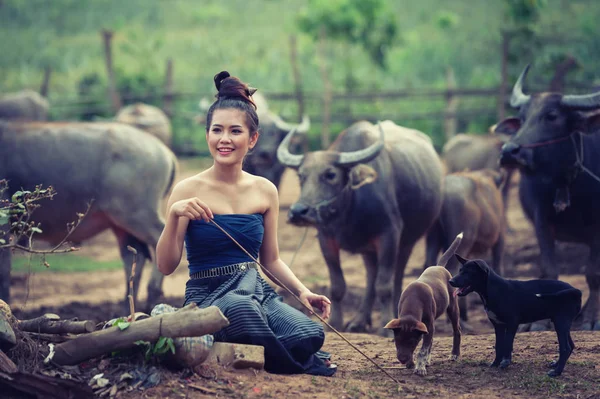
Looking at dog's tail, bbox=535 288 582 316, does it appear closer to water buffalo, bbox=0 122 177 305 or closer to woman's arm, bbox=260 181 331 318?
woman's arm, bbox=260 181 331 318

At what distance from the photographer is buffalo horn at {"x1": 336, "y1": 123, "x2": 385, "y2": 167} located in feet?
24.2

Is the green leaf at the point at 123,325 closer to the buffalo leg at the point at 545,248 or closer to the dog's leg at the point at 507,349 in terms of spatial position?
the dog's leg at the point at 507,349

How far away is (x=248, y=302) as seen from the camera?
14.3 feet

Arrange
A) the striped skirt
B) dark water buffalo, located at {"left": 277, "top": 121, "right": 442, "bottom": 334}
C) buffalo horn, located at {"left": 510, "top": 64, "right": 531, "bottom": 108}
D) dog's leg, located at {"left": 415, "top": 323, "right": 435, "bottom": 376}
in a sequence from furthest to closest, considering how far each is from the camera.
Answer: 1. buffalo horn, located at {"left": 510, "top": 64, "right": 531, "bottom": 108}
2. dark water buffalo, located at {"left": 277, "top": 121, "right": 442, "bottom": 334}
3. dog's leg, located at {"left": 415, "top": 323, "right": 435, "bottom": 376}
4. the striped skirt

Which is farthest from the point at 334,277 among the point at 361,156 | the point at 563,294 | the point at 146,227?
the point at 563,294

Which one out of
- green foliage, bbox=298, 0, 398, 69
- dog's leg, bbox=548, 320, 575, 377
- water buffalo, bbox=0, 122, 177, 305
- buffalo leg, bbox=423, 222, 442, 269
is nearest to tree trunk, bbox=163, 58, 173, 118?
green foliage, bbox=298, 0, 398, 69

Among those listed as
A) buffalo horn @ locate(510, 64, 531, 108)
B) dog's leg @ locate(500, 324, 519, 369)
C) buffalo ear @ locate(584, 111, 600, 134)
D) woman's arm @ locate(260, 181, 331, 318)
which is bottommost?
dog's leg @ locate(500, 324, 519, 369)

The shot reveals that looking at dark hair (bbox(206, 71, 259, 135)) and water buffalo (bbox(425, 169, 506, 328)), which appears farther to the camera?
water buffalo (bbox(425, 169, 506, 328))

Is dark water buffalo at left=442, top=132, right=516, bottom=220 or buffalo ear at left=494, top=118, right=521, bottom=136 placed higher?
buffalo ear at left=494, top=118, right=521, bottom=136

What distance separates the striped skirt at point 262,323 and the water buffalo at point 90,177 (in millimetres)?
3795

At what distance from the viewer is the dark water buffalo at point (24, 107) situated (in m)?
17.5

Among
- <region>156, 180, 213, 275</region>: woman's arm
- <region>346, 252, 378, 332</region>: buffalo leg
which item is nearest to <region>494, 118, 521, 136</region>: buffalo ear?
<region>346, 252, 378, 332</region>: buffalo leg

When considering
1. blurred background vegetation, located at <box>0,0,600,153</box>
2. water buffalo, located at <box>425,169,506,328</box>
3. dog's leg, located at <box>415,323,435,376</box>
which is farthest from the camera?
blurred background vegetation, located at <box>0,0,600,153</box>

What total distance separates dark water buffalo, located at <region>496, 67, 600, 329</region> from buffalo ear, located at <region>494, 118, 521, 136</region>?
25 cm
